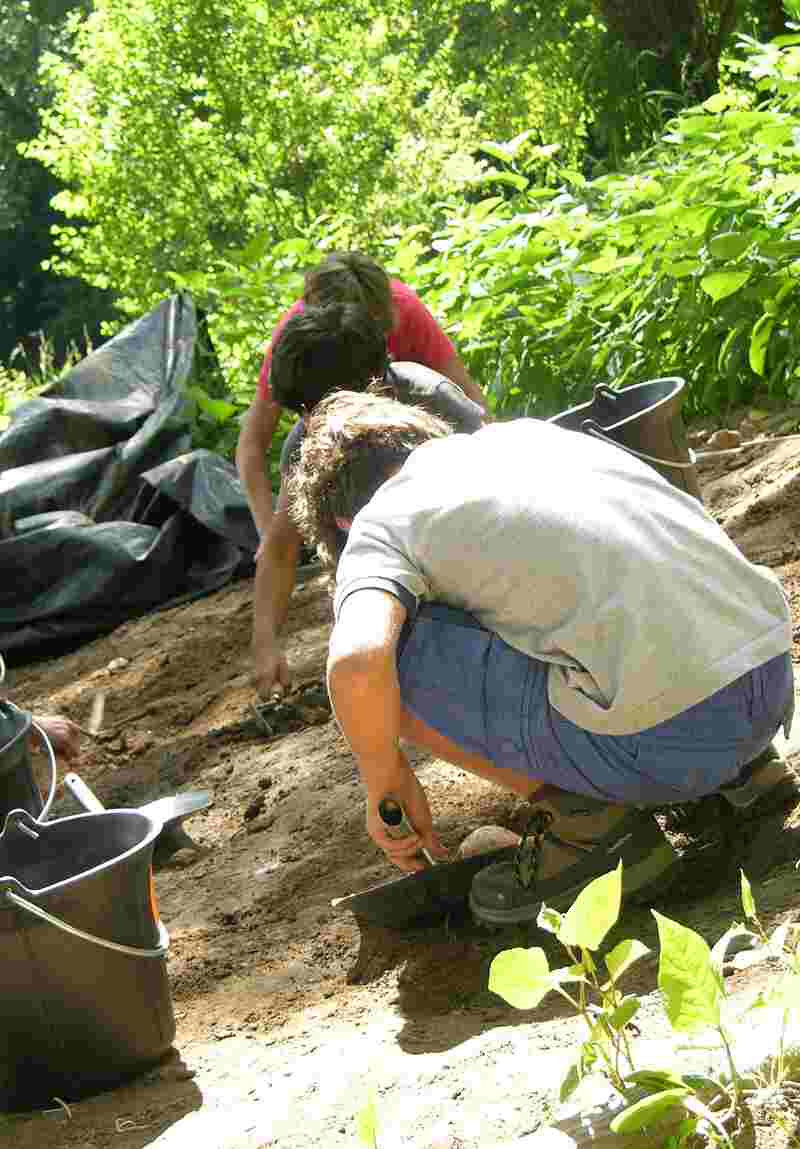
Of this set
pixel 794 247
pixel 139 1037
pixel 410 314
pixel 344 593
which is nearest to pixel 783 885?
pixel 344 593

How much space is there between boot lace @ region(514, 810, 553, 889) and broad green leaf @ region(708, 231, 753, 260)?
2.28 meters

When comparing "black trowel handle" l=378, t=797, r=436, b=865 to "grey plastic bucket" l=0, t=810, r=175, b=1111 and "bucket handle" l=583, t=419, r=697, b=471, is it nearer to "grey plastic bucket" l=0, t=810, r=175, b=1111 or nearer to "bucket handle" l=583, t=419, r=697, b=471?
"grey plastic bucket" l=0, t=810, r=175, b=1111

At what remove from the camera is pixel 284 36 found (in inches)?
488

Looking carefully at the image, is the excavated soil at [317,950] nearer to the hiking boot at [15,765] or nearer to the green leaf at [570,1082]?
the green leaf at [570,1082]

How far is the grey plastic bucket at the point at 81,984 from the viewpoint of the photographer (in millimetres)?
2082

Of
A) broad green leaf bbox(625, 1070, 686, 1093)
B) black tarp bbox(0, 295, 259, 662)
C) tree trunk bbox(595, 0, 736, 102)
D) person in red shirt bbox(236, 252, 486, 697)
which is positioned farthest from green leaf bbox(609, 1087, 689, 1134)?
tree trunk bbox(595, 0, 736, 102)

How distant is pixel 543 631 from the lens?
214 cm

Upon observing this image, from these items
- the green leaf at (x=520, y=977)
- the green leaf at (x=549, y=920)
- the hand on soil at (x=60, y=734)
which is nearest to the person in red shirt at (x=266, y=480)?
the hand on soil at (x=60, y=734)

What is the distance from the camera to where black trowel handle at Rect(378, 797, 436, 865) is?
216 cm

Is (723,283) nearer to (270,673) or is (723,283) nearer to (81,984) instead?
(270,673)

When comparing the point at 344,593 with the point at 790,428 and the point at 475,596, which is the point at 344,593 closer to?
the point at 475,596

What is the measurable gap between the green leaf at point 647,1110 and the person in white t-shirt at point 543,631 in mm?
758

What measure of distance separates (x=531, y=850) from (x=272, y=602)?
165 centimetres

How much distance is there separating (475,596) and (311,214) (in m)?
10.1
